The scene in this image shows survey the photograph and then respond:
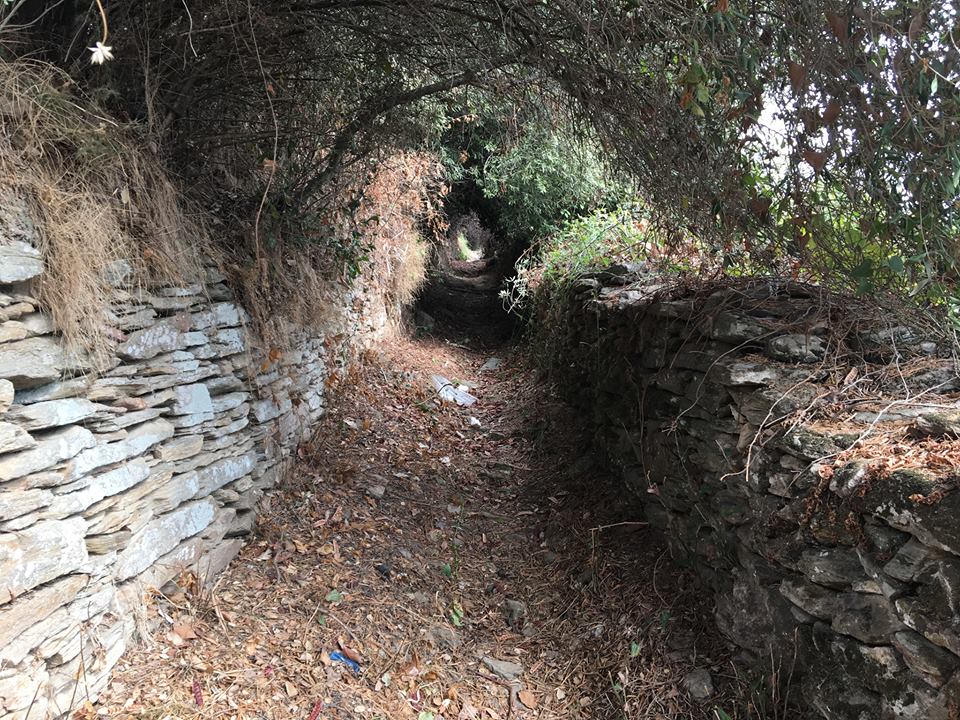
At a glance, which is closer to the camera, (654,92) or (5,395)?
(5,395)

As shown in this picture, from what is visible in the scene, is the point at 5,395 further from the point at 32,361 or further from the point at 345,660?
the point at 345,660

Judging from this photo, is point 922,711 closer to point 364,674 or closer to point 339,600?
point 364,674

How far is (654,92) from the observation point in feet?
11.5

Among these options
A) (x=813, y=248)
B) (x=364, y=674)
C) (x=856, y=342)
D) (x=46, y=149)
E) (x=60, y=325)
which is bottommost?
(x=364, y=674)

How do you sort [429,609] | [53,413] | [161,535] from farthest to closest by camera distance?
[429,609], [161,535], [53,413]

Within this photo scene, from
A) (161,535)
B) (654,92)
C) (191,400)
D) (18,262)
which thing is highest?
(654,92)

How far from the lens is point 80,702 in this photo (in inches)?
102

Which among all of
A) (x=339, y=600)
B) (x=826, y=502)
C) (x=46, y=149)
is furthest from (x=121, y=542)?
(x=826, y=502)

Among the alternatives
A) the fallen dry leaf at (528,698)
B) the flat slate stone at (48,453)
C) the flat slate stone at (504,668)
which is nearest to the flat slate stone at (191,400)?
the flat slate stone at (48,453)

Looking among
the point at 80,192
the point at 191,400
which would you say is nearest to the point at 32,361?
the point at 80,192

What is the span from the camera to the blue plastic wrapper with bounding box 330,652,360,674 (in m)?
3.29

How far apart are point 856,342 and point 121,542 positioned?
3692 mm

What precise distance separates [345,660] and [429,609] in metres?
0.70

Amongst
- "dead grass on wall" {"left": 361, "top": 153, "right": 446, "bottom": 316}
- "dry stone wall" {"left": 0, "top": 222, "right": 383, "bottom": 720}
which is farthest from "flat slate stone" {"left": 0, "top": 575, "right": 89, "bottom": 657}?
"dead grass on wall" {"left": 361, "top": 153, "right": 446, "bottom": 316}
